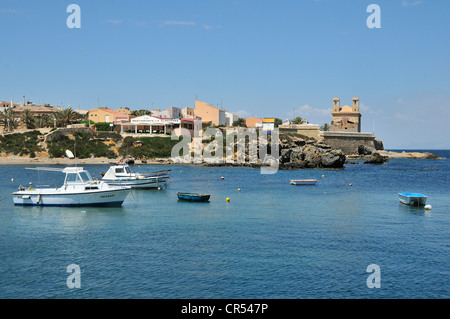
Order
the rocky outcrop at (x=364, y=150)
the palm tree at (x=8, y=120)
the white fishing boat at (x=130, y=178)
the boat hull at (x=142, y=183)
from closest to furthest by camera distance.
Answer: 1. the white fishing boat at (x=130, y=178)
2. the boat hull at (x=142, y=183)
3. the palm tree at (x=8, y=120)
4. the rocky outcrop at (x=364, y=150)

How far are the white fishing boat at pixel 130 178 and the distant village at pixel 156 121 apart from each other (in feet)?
211

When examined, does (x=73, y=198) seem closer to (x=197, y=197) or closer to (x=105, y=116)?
(x=197, y=197)

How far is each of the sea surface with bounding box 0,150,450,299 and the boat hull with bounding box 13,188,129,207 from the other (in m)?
0.69

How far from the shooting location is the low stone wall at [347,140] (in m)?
130

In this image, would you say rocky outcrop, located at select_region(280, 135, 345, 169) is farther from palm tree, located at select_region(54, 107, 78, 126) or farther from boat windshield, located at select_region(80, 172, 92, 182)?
palm tree, located at select_region(54, 107, 78, 126)

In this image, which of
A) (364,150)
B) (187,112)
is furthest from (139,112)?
(364,150)

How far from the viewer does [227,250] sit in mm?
23562

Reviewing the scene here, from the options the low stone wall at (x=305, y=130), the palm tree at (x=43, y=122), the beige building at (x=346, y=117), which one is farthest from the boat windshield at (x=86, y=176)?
the beige building at (x=346, y=117)

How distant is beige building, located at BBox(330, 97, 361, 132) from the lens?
157 m

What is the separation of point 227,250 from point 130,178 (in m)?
30.1

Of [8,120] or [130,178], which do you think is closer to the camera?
[130,178]

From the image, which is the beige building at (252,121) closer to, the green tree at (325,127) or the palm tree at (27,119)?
the green tree at (325,127)

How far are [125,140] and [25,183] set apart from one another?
5321cm

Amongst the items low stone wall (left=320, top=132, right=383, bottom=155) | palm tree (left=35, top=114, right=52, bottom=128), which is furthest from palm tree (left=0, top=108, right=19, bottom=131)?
low stone wall (left=320, top=132, right=383, bottom=155)
